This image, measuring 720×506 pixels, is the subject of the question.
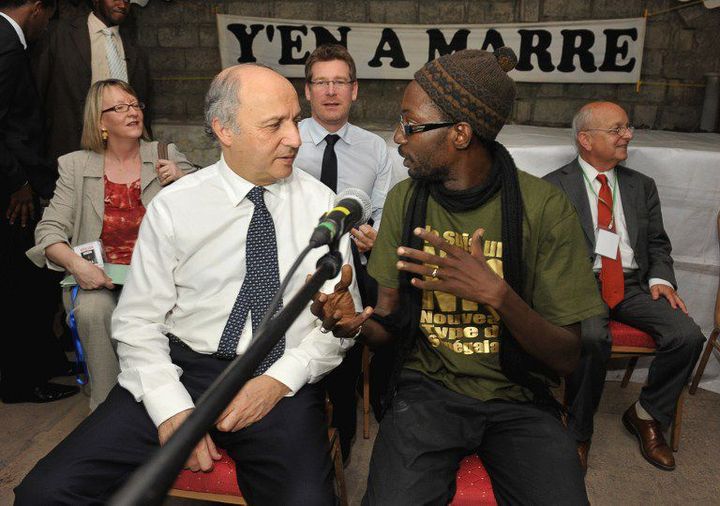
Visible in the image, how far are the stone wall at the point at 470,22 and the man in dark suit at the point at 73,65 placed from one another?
5.97 feet

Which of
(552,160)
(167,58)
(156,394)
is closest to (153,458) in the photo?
(156,394)

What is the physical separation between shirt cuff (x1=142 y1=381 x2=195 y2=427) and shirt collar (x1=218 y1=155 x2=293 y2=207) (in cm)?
63

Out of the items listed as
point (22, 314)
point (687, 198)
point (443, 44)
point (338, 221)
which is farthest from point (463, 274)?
point (443, 44)

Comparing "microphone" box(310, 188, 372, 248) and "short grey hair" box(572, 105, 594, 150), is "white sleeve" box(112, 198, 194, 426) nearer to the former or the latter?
"microphone" box(310, 188, 372, 248)

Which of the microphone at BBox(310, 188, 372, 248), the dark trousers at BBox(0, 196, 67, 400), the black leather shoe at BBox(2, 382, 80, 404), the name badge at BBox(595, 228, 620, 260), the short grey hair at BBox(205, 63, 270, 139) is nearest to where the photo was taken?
the microphone at BBox(310, 188, 372, 248)

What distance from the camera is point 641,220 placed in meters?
2.88

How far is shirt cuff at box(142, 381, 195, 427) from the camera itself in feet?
5.25

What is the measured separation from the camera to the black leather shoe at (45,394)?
3025 mm

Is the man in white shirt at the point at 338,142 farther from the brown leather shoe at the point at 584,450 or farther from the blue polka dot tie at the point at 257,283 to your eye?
the brown leather shoe at the point at 584,450

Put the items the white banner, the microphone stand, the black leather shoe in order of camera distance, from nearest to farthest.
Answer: the microphone stand < the black leather shoe < the white banner

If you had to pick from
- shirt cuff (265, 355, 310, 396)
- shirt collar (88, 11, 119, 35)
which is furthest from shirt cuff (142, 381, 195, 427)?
shirt collar (88, 11, 119, 35)

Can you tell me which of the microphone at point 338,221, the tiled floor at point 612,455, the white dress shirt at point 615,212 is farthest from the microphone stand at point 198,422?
the white dress shirt at point 615,212

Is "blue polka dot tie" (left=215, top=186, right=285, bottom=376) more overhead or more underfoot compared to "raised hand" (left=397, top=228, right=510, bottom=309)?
more underfoot

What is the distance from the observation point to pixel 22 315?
3006mm
